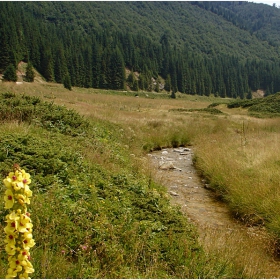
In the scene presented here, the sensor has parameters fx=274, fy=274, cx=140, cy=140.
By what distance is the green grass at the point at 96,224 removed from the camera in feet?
12.4

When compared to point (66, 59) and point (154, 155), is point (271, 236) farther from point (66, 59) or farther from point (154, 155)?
point (66, 59)

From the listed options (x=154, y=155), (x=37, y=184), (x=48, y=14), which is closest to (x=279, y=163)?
(x=154, y=155)

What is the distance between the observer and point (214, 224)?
6895mm

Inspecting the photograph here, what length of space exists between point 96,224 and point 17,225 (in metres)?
2.31

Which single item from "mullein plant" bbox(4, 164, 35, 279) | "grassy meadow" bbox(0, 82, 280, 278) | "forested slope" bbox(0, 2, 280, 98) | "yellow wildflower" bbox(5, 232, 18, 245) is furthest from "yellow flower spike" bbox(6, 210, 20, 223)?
"forested slope" bbox(0, 2, 280, 98)

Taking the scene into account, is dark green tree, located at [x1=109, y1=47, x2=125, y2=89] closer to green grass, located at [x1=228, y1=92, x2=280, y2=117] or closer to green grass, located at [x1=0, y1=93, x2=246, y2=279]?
green grass, located at [x1=228, y1=92, x2=280, y2=117]

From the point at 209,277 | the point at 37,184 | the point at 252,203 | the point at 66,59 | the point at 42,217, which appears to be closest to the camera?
the point at 209,277

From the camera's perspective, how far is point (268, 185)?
7266mm

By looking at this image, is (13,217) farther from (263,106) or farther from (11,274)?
(263,106)

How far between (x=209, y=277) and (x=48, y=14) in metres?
215

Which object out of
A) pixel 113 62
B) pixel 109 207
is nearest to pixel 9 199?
pixel 109 207

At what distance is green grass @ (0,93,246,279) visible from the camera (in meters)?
3.77

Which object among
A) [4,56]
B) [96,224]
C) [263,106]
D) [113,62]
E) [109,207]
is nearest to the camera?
[96,224]

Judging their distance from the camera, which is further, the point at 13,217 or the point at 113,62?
the point at 113,62
